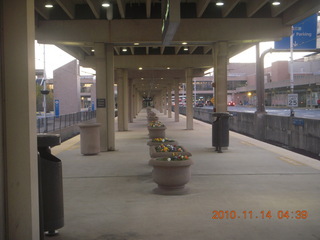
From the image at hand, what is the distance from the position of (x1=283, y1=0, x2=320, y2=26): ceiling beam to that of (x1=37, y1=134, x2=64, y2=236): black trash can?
1037cm

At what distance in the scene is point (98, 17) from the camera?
49.6 ft

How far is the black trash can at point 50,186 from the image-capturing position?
518 centimetres

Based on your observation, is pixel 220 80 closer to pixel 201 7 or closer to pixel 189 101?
pixel 201 7

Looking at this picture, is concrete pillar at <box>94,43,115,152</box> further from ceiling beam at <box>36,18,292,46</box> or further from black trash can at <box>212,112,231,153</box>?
black trash can at <box>212,112,231,153</box>

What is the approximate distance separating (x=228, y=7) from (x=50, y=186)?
1098 centimetres

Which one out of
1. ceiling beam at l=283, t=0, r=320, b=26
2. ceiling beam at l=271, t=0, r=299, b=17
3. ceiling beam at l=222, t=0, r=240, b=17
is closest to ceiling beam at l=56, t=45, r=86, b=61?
ceiling beam at l=222, t=0, r=240, b=17

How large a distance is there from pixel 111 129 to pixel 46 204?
10.8 m

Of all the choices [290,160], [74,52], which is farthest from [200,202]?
[74,52]

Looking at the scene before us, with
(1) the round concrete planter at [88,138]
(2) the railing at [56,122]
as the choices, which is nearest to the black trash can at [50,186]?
(1) the round concrete planter at [88,138]

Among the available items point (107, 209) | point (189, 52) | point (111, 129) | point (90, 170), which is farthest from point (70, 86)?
point (107, 209)

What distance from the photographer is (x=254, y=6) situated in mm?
14273

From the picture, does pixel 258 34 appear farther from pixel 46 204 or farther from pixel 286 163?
pixel 46 204

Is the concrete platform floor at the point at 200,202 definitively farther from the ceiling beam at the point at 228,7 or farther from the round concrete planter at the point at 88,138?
the ceiling beam at the point at 228,7
